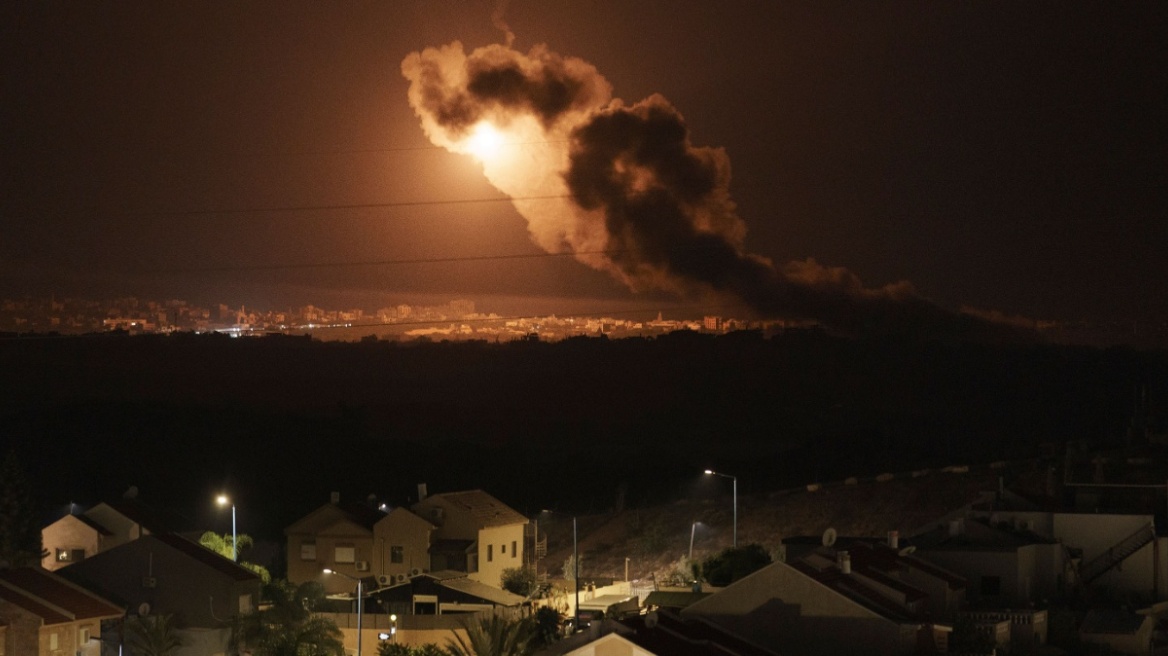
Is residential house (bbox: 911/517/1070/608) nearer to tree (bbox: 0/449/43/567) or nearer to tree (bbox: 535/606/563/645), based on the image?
tree (bbox: 535/606/563/645)

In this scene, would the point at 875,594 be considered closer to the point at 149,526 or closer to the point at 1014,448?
the point at 149,526

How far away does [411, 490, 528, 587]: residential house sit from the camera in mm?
49406

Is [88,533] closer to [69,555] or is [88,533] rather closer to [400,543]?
[69,555]

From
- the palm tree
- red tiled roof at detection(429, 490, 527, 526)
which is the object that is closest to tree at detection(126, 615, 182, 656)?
the palm tree

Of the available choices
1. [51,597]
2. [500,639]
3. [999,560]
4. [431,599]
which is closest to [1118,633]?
[999,560]

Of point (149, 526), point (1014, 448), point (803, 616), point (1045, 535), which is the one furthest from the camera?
point (1014, 448)

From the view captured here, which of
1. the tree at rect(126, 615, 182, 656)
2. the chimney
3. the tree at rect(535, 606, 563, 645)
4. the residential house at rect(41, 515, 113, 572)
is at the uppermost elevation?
the chimney

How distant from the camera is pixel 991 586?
136 ft

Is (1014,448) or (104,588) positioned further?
(1014,448)

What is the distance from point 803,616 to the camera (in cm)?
3238

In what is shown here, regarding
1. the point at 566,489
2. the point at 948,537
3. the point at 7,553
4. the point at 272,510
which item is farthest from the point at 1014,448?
the point at 7,553

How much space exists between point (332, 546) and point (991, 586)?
1996 centimetres

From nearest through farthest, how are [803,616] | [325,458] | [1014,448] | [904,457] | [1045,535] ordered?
[803,616] → [1045,535] → [1014,448] → [904,457] → [325,458]

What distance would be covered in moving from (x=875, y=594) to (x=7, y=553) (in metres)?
27.4
